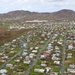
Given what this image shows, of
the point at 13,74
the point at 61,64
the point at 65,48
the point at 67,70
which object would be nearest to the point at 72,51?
the point at 65,48

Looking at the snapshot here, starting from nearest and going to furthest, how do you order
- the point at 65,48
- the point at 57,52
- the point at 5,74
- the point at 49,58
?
the point at 5,74, the point at 49,58, the point at 57,52, the point at 65,48

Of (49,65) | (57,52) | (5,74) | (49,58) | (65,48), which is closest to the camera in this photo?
(5,74)

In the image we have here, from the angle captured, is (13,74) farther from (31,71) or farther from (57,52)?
(57,52)

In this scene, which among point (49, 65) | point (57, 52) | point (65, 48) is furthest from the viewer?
point (65, 48)

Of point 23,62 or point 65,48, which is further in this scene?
point 65,48

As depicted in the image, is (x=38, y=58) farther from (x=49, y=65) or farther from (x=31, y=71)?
(x=31, y=71)

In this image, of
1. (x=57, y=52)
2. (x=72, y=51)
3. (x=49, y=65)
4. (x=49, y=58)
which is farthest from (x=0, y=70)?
(x=72, y=51)

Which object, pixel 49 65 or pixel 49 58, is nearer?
pixel 49 65

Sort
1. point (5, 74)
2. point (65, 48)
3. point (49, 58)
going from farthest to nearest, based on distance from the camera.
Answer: point (65, 48) → point (49, 58) → point (5, 74)
